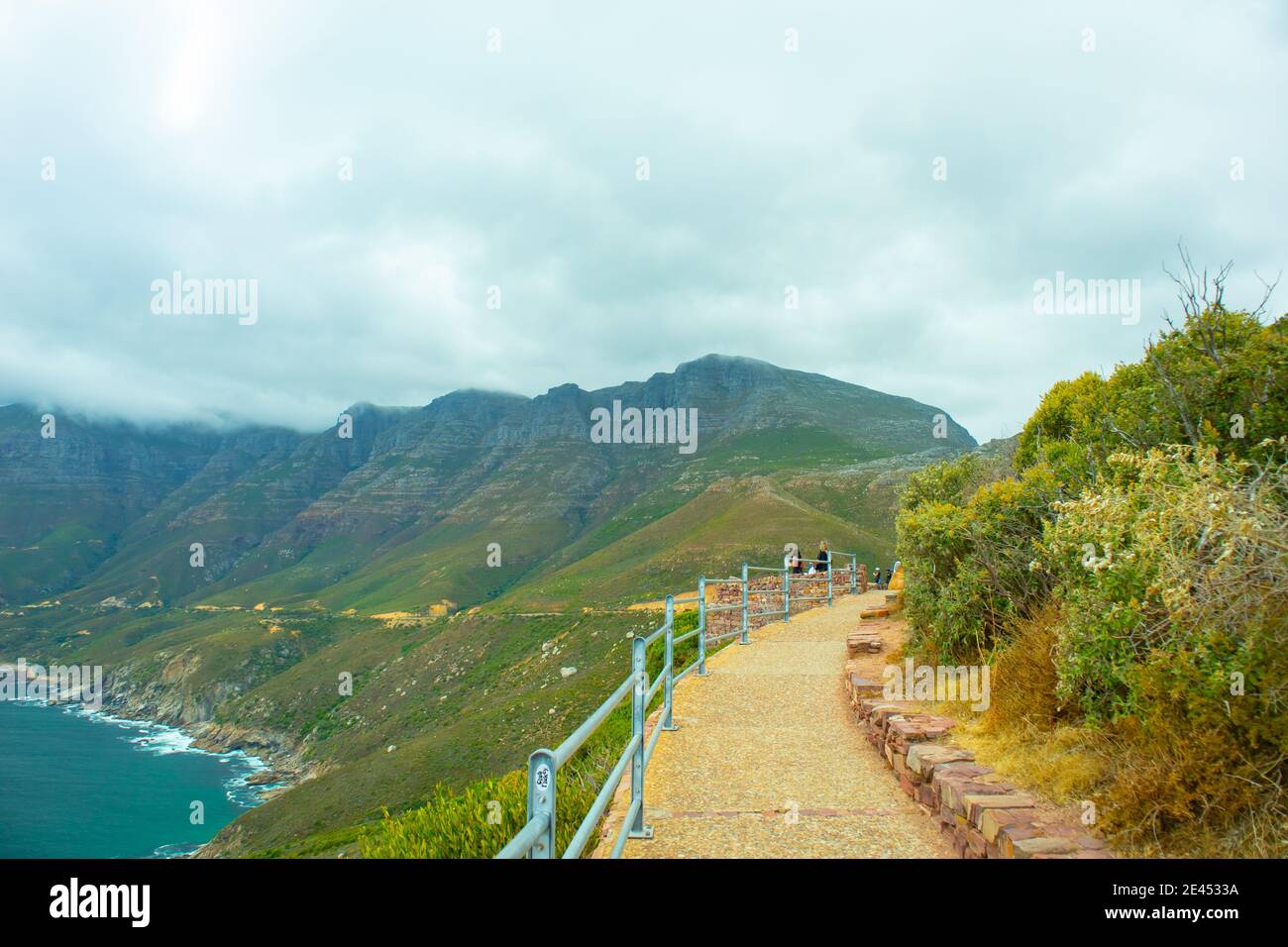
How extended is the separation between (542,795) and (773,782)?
13.8 ft

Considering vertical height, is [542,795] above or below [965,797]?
above

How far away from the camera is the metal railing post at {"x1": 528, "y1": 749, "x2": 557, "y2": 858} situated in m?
2.36

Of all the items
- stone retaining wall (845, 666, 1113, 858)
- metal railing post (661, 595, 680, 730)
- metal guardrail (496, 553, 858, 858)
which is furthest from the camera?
metal railing post (661, 595, 680, 730)

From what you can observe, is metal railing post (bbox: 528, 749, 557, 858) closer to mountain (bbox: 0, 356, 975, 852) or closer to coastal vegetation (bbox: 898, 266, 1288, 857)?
coastal vegetation (bbox: 898, 266, 1288, 857)

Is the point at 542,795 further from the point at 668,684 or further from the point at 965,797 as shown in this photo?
the point at 668,684

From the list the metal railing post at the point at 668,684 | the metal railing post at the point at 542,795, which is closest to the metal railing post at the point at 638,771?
the metal railing post at the point at 542,795

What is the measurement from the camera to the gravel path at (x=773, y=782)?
4.70 m

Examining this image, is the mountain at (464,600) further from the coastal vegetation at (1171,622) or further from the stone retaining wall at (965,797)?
the coastal vegetation at (1171,622)

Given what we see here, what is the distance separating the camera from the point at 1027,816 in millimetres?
4145

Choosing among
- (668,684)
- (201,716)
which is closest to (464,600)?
(201,716)

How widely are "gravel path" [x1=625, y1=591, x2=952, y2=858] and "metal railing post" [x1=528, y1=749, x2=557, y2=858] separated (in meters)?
2.41

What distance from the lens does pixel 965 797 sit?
14.8 ft

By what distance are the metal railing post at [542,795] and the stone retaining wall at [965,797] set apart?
8.77 ft

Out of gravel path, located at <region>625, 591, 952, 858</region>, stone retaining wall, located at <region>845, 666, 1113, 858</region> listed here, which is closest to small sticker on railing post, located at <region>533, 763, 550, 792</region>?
gravel path, located at <region>625, 591, 952, 858</region>
